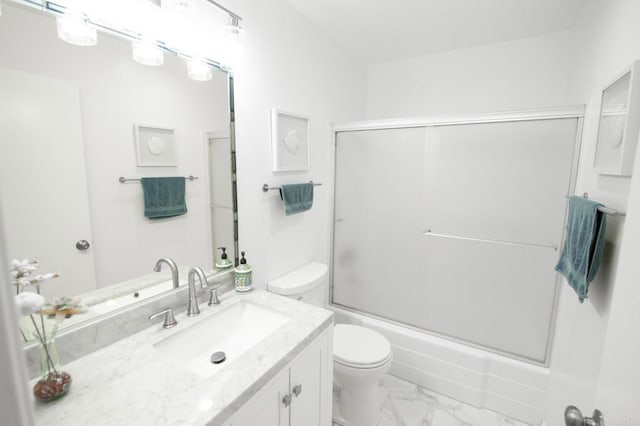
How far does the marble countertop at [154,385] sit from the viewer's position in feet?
2.66

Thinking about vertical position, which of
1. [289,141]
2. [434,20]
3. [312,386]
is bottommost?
[312,386]

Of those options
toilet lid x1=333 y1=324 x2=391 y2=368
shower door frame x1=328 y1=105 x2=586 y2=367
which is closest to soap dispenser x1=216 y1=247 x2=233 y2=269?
toilet lid x1=333 y1=324 x2=391 y2=368

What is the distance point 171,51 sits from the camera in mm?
1302

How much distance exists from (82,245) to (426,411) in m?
2.15

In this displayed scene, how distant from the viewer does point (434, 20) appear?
6.63 feet

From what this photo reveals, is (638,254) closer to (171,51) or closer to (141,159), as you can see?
(141,159)

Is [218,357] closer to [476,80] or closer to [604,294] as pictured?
[604,294]

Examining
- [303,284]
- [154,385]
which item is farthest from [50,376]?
[303,284]

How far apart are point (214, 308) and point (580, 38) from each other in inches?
104

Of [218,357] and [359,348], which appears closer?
[218,357]

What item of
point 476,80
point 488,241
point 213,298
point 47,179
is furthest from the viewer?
point 476,80

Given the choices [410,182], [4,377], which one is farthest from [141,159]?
[410,182]

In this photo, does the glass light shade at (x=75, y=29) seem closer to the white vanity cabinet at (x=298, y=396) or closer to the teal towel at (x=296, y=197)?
the teal towel at (x=296, y=197)

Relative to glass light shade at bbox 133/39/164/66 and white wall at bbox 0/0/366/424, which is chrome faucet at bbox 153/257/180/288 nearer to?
white wall at bbox 0/0/366/424
